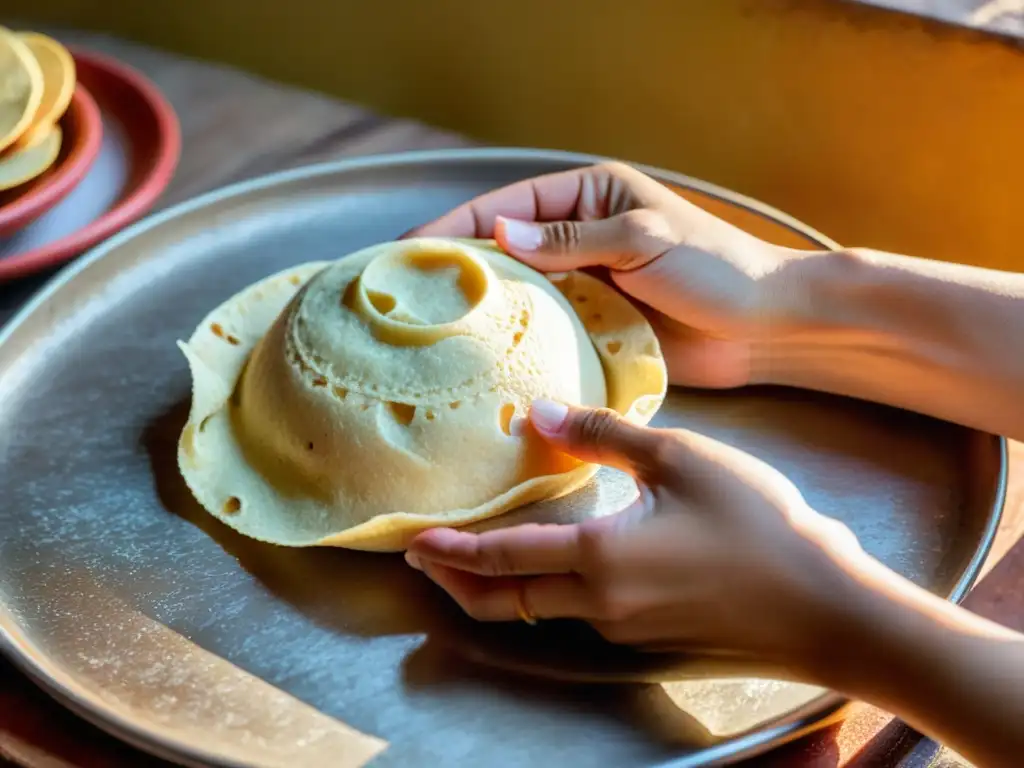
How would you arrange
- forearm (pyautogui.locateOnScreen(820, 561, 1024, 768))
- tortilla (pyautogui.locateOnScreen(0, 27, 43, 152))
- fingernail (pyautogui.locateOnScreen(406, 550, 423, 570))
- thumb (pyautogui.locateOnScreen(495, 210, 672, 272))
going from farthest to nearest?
tortilla (pyautogui.locateOnScreen(0, 27, 43, 152)) < thumb (pyautogui.locateOnScreen(495, 210, 672, 272)) < fingernail (pyautogui.locateOnScreen(406, 550, 423, 570)) < forearm (pyautogui.locateOnScreen(820, 561, 1024, 768))

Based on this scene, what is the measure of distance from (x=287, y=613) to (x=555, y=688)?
0.18 m

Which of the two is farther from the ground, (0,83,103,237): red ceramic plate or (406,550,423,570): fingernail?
(0,83,103,237): red ceramic plate

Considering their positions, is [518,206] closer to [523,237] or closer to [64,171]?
[523,237]

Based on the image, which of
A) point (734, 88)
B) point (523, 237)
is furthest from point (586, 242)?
point (734, 88)

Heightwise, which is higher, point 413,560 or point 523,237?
point 523,237

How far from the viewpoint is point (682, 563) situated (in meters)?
0.58

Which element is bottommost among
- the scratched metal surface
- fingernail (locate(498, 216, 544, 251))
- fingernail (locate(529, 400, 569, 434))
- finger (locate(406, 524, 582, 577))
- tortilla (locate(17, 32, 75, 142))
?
the scratched metal surface

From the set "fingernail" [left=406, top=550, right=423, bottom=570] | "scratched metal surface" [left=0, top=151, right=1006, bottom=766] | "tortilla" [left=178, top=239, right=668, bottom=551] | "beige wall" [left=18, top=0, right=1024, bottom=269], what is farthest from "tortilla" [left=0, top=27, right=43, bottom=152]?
"fingernail" [left=406, top=550, right=423, bottom=570]

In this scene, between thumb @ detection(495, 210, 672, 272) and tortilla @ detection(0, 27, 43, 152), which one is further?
tortilla @ detection(0, 27, 43, 152)

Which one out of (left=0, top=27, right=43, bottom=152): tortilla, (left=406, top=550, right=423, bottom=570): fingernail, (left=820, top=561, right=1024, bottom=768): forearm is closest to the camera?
(left=820, top=561, right=1024, bottom=768): forearm

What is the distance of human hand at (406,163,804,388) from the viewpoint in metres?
0.77

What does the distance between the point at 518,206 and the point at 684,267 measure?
0.16 metres

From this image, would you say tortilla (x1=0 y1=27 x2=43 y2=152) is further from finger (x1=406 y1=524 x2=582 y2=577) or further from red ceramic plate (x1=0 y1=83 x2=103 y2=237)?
finger (x1=406 y1=524 x2=582 y2=577)

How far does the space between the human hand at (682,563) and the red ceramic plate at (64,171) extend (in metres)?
0.51
